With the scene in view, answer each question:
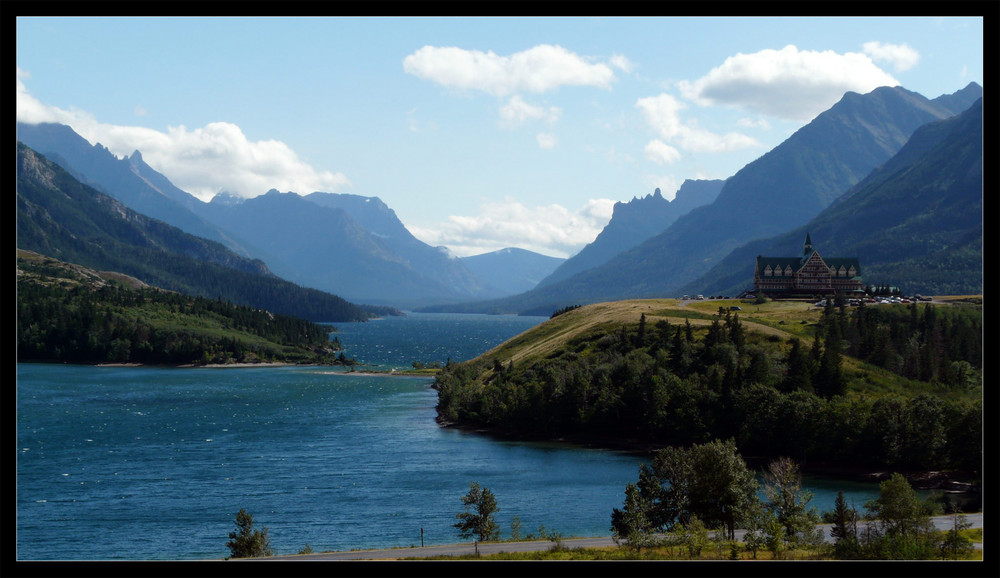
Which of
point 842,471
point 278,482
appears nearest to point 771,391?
point 842,471

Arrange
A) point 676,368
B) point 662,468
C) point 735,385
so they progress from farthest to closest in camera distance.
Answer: point 676,368
point 735,385
point 662,468

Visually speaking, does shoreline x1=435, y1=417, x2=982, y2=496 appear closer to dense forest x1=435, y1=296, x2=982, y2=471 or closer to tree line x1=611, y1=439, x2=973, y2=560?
dense forest x1=435, y1=296, x2=982, y2=471

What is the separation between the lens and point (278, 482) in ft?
382

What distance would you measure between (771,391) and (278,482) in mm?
85018

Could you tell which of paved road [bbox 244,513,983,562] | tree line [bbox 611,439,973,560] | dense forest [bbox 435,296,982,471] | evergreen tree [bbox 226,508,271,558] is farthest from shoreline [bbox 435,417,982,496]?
evergreen tree [bbox 226,508,271,558]

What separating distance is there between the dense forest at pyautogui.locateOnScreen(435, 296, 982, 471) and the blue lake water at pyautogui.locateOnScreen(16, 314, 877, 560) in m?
12.1

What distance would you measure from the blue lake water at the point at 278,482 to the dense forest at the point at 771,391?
12116 millimetres

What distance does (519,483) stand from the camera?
11650 cm

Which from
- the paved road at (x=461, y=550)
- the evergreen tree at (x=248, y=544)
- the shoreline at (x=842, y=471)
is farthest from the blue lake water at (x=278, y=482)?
the paved road at (x=461, y=550)

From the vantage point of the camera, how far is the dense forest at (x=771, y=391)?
416ft
